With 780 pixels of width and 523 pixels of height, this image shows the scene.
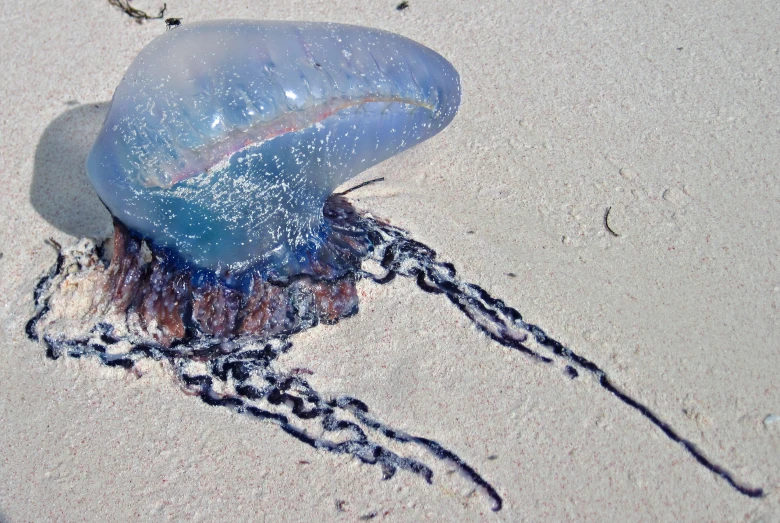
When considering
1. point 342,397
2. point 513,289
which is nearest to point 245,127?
point 342,397

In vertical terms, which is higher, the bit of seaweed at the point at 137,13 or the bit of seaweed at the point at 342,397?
the bit of seaweed at the point at 137,13

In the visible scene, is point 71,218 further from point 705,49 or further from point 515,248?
point 705,49

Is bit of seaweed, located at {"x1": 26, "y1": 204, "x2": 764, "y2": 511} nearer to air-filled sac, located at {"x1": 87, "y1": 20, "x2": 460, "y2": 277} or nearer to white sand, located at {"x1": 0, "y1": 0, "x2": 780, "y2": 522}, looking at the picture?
white sand, located at {"x1": 0, "y1": 0, "x2": 780, "y2": 522}

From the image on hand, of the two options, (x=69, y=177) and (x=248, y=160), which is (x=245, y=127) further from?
(x=69, y=177)

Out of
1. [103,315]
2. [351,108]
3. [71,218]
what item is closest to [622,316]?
[351,108]

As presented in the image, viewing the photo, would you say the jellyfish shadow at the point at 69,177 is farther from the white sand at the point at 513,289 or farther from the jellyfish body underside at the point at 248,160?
the jellyfish body underside at the point at 248,160

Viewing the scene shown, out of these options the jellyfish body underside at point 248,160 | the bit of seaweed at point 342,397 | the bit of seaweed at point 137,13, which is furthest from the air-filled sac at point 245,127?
the bit of seaweed at point 137,13
